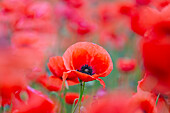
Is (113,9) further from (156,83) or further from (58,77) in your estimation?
(156,83)

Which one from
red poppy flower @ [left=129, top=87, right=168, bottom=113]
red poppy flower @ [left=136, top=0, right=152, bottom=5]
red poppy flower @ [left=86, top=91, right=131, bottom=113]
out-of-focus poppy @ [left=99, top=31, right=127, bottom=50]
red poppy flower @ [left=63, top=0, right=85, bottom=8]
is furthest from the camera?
out-of-focus poppy @ [left=99, top=31, right=127, bottom=50]

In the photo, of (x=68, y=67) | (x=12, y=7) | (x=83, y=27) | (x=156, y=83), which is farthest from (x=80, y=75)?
(x=83, y=27)

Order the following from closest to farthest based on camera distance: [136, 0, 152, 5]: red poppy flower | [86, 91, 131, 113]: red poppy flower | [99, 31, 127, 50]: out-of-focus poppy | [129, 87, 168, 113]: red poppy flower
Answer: [86, 91, 131, 113]: red poppy flower
[129, 87, 168, 113]: red poppy flower
[136, 0, 152, 5]: red poppy flower
[99, 31, 127, 50]: out-of-focus poppy

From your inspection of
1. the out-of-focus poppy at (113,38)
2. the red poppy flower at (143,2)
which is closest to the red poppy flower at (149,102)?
the red poppy flower at (143,2)

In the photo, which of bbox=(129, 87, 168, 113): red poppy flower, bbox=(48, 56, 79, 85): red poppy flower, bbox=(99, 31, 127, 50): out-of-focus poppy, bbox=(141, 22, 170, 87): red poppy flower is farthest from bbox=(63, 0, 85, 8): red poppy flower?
bbox=(141, 22, 170, 87): red poppy flower

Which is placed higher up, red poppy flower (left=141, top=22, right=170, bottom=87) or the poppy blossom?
red poppy flower (left=141, top=22, right=170, bottom=87)

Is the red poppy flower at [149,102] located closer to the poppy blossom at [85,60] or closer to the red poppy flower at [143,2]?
the poppy blossom at [85,60]

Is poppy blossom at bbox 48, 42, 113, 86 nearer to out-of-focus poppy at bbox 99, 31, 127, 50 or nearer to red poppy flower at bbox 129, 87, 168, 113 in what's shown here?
red poppy flower at bbox 129, 87, 168, 113

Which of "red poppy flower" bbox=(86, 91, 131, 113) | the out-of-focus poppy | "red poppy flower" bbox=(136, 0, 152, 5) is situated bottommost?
the out-of-focus poppy
